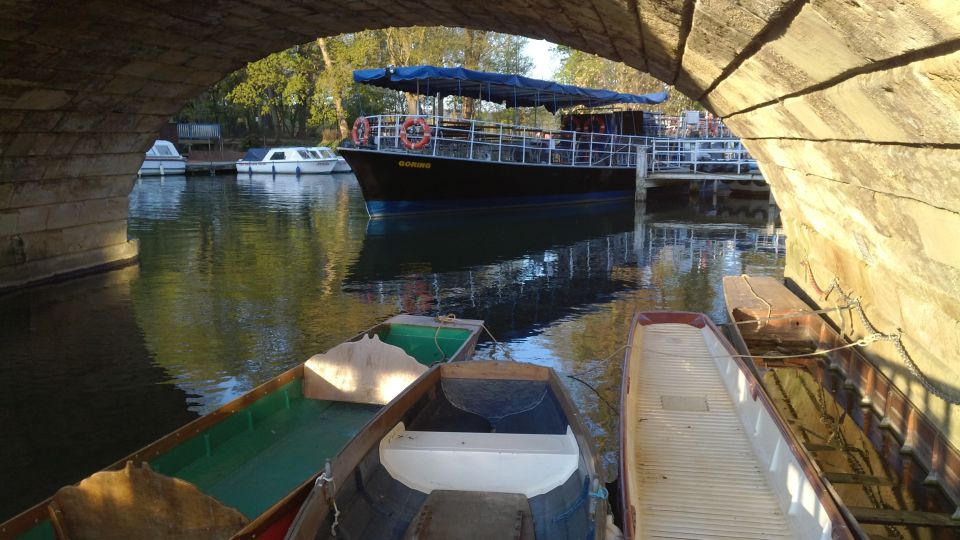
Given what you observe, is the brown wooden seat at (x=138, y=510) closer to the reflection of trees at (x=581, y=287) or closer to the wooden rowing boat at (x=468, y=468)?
the wooden rowing boat at (x=468, y=468)

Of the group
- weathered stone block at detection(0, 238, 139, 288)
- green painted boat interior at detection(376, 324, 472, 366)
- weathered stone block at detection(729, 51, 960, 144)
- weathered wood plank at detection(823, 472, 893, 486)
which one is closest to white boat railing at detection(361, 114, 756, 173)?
weathered stone block at detection(0, 238, 139, 288)

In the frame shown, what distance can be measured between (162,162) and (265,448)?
Answer: 38769 mm

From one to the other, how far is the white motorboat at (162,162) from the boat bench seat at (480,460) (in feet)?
129

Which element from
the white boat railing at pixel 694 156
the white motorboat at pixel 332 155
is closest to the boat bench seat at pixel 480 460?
the white boat railing at pixel 694 156

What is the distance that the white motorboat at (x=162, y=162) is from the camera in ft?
130

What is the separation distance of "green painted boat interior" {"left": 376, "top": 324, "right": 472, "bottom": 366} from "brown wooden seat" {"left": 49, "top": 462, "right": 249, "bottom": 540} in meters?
3.91

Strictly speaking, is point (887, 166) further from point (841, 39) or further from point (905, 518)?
point (905, 518)

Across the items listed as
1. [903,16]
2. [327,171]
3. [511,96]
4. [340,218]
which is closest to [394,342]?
[903,16]

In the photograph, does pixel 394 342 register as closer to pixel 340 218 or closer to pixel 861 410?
pixel 861 410

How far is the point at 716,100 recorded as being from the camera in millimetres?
7188

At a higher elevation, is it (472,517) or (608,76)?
(608,76)

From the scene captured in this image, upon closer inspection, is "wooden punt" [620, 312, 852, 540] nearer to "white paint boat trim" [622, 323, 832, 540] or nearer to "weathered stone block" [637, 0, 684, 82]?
"white paint boat trim" [622, 323, 832, 540]

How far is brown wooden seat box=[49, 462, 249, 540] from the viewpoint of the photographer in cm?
374

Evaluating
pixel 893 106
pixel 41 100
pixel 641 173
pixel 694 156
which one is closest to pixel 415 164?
pixel 641 173
